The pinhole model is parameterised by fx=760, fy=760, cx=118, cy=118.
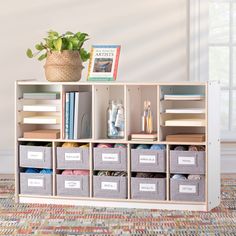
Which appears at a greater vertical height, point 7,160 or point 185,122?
point 185,122

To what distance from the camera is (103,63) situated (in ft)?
15.3

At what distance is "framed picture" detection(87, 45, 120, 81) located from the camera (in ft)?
15.2

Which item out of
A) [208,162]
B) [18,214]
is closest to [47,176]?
[18,214]

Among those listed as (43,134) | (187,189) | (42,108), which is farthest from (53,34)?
(187,189)

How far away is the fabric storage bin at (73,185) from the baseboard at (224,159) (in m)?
1.40

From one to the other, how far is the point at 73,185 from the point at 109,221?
51 cm

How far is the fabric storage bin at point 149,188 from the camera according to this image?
4473mm

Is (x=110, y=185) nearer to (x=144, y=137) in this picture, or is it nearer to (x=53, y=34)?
(x=144, y=137)

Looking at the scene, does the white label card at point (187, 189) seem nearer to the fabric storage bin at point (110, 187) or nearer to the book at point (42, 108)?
the fabric storage bin at point (110, 187)

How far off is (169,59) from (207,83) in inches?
59.4

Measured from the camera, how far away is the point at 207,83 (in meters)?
4.30

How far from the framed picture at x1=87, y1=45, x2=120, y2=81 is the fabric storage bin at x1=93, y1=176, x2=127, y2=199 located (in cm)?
61

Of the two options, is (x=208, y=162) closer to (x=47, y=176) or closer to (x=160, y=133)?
(x=160, y=133)

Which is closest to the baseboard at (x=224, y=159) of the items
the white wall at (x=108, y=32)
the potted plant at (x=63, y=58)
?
the white wall at (x=108, y=32)
